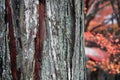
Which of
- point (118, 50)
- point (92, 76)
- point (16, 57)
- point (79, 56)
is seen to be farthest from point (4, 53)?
point (92, 76)

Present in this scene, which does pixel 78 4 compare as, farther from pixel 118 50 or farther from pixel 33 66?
pixel 118 50

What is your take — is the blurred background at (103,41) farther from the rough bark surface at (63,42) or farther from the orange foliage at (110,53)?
the rough bark surface at (63,42)

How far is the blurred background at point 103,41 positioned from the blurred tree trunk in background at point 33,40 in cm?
533

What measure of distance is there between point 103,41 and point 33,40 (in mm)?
6666

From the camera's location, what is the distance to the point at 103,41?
803cm

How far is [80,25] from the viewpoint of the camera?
5.63 ft

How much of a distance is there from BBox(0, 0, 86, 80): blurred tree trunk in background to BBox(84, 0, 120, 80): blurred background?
533 cm

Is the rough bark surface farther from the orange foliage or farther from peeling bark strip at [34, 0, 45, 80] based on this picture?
the orange foliage

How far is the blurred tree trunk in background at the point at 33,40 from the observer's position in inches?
59.8

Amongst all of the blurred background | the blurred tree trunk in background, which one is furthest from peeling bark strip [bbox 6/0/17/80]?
the blurred background

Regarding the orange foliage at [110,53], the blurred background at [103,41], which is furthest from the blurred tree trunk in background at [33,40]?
the orange foliage at [110,53]

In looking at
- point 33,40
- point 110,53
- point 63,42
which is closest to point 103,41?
point 110,53

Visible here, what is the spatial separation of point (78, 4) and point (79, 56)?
1.08 ft

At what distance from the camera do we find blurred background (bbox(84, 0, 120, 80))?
8.15m
